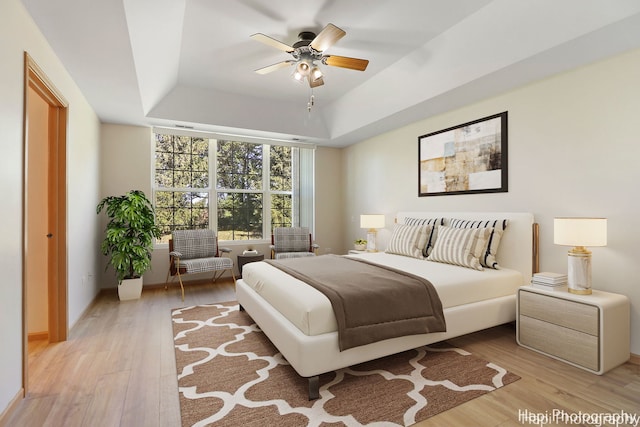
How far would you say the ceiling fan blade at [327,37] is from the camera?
2499 mm

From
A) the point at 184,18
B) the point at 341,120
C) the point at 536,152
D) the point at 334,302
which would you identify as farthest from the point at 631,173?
the point at 184,18

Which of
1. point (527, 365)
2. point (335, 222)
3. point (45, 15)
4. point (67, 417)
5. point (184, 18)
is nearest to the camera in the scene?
point (67, 417)

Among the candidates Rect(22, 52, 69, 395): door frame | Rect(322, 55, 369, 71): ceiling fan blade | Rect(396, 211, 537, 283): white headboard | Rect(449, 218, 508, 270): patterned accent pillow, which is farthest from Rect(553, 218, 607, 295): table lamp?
Rect(22, 52, 69, 395): door frame

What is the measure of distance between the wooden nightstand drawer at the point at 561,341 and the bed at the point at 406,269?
237 mm

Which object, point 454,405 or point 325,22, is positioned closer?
point 454,405

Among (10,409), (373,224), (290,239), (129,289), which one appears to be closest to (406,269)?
(373,224)

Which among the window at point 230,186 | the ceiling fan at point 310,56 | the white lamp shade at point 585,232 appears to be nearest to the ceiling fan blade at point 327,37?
the ceiling fan at point 310,56

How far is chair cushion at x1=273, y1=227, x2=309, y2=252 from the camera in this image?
203 inches

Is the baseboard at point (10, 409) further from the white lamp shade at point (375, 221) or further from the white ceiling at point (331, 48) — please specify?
the white lamp shade at point (375, 221)

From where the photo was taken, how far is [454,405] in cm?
185

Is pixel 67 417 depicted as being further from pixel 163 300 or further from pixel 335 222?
pixel 335 222

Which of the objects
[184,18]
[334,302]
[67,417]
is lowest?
[67,417]

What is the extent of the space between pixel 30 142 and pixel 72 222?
79cm

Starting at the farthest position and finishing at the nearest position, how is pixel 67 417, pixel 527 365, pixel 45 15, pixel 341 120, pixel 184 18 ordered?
pixel 341 120 < pixel 184 18 < pixel 527 365 < pixel 45 15 < pixel 67 417
